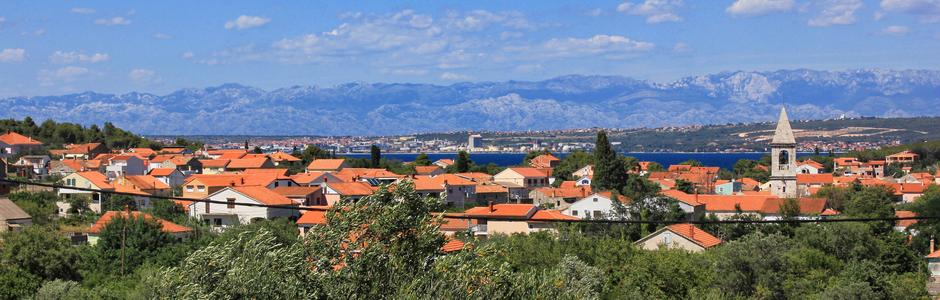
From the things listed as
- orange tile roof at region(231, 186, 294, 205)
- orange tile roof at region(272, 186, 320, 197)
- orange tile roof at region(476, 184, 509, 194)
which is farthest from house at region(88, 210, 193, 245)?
orange tile roof at region(476, 184, 509, 194)

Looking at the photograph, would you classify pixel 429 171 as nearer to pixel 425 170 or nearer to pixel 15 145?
pixel 425 170

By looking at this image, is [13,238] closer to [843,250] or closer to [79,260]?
[79,260]

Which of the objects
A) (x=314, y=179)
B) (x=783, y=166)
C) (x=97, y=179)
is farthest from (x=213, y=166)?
(x=783, y=166)

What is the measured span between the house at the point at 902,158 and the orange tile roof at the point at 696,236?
75.1m

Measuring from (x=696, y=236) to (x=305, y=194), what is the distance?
69.5 feet

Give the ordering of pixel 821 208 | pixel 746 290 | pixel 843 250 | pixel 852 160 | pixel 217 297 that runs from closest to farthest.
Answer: pixel 217 297, pixel 746 290, pixel 843 250, pixel 821 208, pixel 852 160

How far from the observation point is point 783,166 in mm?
70188

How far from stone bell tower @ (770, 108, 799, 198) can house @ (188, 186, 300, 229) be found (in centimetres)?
3113

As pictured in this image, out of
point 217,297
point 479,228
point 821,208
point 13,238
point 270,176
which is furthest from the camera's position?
Result: point 270,176

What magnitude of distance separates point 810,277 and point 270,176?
36.0 m

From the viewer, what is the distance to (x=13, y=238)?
3347 cm

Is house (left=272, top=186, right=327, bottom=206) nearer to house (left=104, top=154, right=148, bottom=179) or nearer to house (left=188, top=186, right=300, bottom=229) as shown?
house (left=188, top=186, right=300, bottom=229)

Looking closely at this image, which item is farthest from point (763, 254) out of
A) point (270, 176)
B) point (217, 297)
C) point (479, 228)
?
point (270, 176)

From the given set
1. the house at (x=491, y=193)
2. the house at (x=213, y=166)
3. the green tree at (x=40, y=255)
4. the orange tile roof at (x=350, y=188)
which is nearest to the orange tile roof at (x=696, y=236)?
the orange tile roof at (x=350, y=188)
